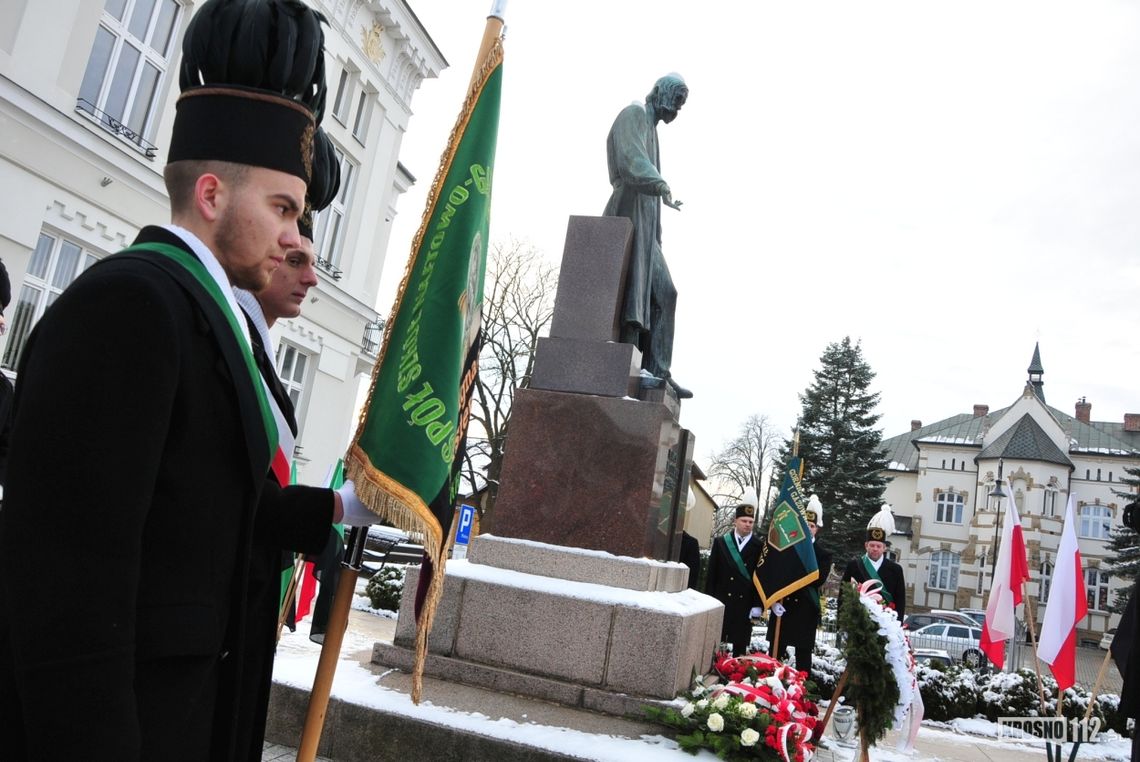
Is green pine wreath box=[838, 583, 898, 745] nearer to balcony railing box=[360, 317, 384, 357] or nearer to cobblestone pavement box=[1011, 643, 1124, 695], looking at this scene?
cobblestone pavement box=[1011, 643, 1124, 695]

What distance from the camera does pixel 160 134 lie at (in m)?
14.8

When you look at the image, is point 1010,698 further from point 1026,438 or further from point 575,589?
point 1026,438

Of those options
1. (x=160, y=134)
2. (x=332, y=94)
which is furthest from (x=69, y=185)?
(x=332, y=94)

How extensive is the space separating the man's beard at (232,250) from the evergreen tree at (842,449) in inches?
1490

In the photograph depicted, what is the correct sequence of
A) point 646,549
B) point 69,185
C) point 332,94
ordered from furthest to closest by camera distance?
point 332,94 → point 69,185 → point 646,549

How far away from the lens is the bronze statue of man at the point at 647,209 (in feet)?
21.2

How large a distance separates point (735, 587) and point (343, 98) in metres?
16.1

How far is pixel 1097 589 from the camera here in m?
52.6

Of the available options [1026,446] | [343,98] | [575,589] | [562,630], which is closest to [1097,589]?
[1026,446]

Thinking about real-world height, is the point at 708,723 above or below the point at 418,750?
above

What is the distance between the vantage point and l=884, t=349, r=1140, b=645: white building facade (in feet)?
171

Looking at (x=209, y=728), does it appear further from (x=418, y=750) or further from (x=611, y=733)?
(x=611, y=733)

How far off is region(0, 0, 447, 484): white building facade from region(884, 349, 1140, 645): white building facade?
142 ft

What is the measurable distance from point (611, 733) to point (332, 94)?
18.0 metres
